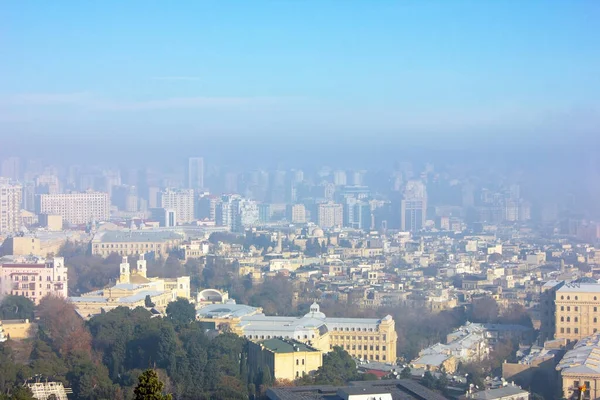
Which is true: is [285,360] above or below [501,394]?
above

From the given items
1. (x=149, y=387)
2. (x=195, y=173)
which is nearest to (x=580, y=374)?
(x=149, y=387)

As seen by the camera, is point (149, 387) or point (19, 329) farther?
point (19, 329)

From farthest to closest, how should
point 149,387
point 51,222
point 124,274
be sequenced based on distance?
point 51,222
point 124,274
point 149,387

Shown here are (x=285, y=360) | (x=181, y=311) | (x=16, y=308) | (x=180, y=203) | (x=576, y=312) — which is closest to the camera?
(x=285, y=360)

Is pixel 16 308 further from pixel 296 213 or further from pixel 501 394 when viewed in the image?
pixel 296 213

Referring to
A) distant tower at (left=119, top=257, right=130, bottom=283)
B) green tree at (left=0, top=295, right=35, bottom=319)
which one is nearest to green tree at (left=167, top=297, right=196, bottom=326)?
green tree at (left=0, top=295, right=35, bottom=319)

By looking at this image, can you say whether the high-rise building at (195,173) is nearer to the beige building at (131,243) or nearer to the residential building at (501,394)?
the beige building at (131,243)
